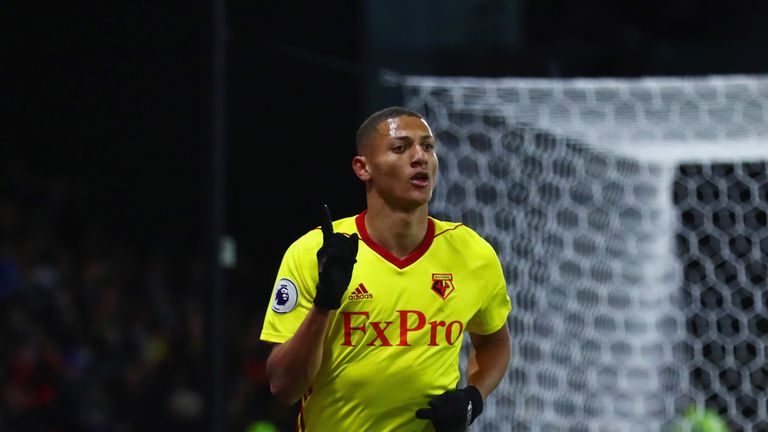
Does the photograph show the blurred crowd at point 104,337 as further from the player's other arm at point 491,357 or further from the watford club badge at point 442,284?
the watford club badge at point 442,284

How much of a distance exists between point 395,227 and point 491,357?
490mm

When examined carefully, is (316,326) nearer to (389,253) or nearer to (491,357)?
(389,253)

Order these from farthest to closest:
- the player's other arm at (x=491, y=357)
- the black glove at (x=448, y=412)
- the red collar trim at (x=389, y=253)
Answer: the player's other arm at (x=491, y=357) → the red collar trim at (x=389, y=253) → the black glove at (x=448, y=412)

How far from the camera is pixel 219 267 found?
173 inches

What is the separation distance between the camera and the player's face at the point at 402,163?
9.75 ft

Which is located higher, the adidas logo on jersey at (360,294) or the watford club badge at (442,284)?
the watford club badge at (442,284)

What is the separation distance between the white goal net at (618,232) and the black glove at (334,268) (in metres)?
3.38

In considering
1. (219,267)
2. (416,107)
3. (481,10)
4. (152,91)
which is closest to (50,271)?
(152,91)

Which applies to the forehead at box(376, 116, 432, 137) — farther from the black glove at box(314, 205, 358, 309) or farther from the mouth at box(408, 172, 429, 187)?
the black glove at box(314, 205, 358, 309)

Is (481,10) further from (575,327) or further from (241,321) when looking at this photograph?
(241,321)

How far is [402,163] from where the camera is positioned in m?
2.97

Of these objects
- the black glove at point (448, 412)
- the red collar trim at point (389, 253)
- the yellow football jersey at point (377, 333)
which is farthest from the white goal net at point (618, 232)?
the black glove at point (448, 412)

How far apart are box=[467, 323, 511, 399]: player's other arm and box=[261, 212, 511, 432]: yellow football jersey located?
210 mm

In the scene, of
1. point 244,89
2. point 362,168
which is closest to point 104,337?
point 244,89
